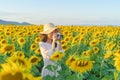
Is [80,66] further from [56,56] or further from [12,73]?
[12,73]

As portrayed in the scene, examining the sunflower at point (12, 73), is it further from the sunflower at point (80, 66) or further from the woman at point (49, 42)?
the woman at point (49, 42)

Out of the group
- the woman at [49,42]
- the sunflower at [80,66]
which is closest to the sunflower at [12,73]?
the sunflower at [80,66]

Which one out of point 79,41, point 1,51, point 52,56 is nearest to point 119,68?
point 52,56

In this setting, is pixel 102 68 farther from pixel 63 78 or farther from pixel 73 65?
pixel 73 65

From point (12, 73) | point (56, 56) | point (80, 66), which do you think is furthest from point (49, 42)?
point (12, 73)

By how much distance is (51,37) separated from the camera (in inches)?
175

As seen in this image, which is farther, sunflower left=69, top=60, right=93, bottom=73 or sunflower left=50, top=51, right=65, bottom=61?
sunflower left=50, top=51, right=65, bottom=61

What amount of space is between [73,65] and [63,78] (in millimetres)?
467

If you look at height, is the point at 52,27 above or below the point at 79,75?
above

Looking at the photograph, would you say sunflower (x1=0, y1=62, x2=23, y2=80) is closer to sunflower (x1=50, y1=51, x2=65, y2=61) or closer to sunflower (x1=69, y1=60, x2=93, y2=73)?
sunflower (x1=69, y1=60, x2=93, y2=73)

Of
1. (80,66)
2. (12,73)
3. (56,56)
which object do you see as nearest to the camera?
(12,73)

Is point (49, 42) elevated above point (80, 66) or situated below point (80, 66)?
above

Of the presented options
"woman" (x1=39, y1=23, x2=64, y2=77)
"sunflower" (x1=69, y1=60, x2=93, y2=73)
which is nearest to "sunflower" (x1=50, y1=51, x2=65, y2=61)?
"woman" (x1=39, y1=23, x2=64, y2=77)

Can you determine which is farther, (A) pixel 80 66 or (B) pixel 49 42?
(B) pixel 49 42
